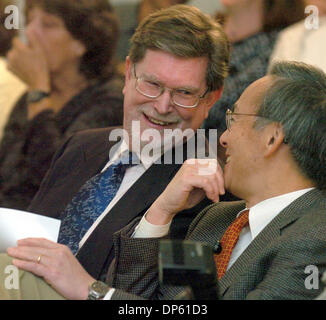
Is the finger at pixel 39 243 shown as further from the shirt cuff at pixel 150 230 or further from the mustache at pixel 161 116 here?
the mustache at pixel 161 116

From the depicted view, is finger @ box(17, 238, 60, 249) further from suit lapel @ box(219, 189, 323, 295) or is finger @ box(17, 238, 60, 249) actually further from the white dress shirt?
suit lapel @ box(219, 189, 323, 295)

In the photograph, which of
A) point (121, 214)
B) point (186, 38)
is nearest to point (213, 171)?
point (121, 214)

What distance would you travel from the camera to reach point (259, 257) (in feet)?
6.25

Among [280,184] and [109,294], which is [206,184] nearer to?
[280,184]

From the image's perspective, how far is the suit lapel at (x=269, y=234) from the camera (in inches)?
76.4

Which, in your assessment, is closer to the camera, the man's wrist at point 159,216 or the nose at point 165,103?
the man's wrist at point 159,216

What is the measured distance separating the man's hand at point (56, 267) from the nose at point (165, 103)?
22.8 inches

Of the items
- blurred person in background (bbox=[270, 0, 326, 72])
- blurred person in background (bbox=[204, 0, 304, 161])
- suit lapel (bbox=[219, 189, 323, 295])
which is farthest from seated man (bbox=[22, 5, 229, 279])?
blurred person in background (bbox=[270, 0, 326, 72])

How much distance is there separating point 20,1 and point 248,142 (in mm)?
2275

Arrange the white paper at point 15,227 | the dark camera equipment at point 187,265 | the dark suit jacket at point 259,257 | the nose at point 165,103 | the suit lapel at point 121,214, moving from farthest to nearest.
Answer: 1. the nose at point 165,103
2. the suit lapel at point 121,214
3. the white paper at point 15,227
4. the dark suit jacket at point 259,257
5. the dark camera equipment at point 187,265

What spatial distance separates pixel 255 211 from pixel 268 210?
0.12 feet

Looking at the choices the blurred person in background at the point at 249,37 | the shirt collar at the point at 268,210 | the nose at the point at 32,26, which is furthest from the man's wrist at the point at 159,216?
the nose at the point at 32,26

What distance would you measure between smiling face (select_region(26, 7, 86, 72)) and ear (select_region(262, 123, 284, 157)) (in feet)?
5.34
